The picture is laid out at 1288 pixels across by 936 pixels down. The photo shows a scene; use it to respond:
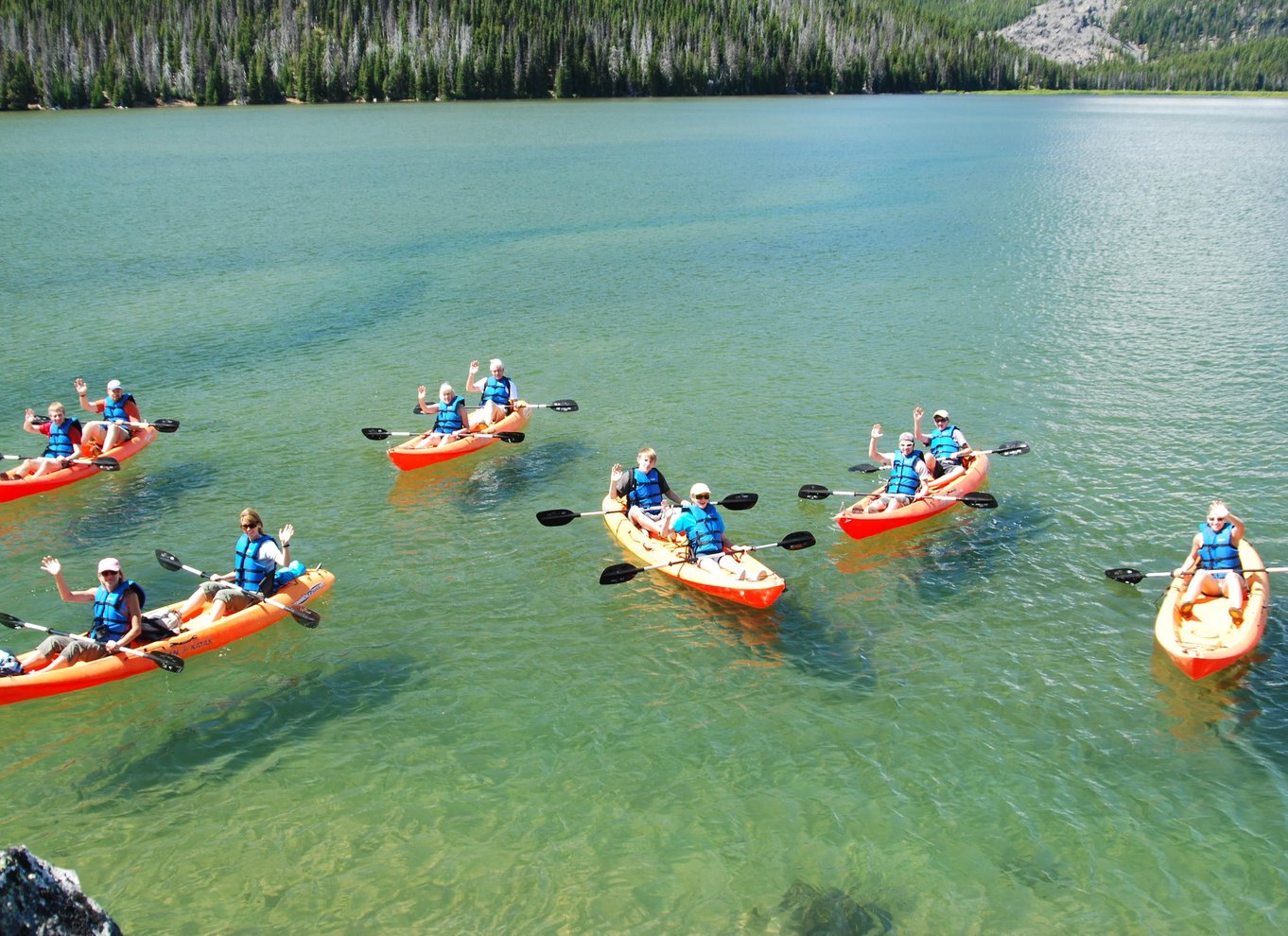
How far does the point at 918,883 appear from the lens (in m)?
11.6

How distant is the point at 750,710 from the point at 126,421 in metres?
16.8

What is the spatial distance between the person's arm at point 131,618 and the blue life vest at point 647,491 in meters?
8.51

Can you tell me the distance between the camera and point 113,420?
76.8 feet

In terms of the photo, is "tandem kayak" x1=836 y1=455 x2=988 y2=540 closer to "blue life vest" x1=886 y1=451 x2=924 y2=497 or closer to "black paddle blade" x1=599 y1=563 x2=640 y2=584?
"blue life vest" x1=886 y1=451 x2=924 y2=497

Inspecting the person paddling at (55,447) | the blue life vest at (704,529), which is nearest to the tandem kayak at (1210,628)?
the blue life vest at (704,529)

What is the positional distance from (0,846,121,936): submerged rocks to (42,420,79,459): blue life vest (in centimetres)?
1768

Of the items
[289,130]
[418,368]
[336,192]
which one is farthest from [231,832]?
[289,130]

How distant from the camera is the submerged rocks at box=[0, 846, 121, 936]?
6.45 m

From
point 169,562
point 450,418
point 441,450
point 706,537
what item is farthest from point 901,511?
point 169,562

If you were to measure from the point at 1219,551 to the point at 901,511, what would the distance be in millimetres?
5500

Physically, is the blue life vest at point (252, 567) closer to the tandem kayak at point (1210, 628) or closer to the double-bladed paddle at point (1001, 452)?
the double-bladed paddle at point (1001, 452)

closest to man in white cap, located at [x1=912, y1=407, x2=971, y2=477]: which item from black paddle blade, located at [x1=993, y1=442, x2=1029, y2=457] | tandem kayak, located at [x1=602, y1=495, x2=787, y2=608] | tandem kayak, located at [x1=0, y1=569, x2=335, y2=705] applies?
black paddle blade, located at [x1=993, y1=442, x2=1029, y2=457]

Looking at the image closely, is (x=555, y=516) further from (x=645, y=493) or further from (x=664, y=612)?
(x=664, y=612)

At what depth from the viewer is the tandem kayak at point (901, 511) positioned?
64.3 ft
